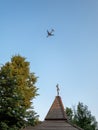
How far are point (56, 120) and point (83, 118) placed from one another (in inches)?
1087

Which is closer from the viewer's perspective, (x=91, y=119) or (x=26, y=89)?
(x=26, y=89)

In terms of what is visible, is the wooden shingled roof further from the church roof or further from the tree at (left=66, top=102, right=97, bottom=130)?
the tree at (left=66, top=102, right=97, bottom=130)

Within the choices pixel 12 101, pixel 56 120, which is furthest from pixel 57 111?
pixel 12 101

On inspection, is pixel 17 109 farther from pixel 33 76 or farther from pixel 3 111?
pixel 33 76

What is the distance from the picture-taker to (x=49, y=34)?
80.8ft

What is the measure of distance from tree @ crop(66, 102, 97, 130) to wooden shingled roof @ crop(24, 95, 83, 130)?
2519 cm

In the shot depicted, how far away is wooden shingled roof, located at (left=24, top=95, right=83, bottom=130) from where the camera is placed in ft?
112

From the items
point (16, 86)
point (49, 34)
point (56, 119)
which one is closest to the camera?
point (49, 34)

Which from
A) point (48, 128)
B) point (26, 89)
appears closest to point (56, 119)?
point (48, 128)

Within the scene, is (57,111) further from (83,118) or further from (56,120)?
(83,118)

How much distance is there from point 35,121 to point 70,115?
33.4m

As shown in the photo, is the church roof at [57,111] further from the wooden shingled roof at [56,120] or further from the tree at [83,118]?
the tree at [83,118]

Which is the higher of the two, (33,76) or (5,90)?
(33,76)

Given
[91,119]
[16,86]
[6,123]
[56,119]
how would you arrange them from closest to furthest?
1. [6,123]
2. [16,86]
3. [56,119]
4. [91,119]
